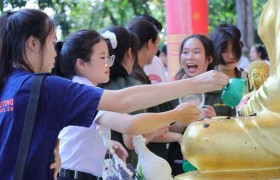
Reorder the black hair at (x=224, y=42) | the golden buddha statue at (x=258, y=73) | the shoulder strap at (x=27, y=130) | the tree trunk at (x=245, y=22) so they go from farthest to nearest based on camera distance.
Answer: the tree trunk at (x=245, y=22) < the black hair at (x=224, y=42) < the golden buddha statue at (x=258, y=73) < the shoulder strap at (x=27, y=130)

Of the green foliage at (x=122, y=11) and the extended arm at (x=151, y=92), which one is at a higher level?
the extended arm at (x=151, y=92)

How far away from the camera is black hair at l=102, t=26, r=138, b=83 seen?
10.0 ft

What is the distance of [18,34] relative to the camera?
6.81 feet

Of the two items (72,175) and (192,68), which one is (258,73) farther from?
(72,175)

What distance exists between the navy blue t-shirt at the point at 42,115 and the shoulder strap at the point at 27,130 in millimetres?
23

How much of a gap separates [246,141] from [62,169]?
823 millimetres

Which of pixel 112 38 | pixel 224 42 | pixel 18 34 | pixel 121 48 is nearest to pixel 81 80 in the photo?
pixel 112 38

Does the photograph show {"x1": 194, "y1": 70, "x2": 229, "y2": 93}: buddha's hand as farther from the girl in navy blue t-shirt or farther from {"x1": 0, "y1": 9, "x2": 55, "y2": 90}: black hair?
{"x1": 0, "y1": 9, "x2": 55, "y2": 90}: black hair

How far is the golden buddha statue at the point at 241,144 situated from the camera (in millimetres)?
2266

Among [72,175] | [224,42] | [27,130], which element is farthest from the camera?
[224,42]

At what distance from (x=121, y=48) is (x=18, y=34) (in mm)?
1116

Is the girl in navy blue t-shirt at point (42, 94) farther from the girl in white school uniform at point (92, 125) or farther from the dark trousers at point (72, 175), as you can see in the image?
the dark trousers at point (72, 175)

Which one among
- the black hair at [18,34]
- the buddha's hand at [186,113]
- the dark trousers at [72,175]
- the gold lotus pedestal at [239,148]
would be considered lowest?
the dark trousers at [72,175]

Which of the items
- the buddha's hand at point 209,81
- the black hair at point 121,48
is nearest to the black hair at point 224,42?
the black hair at point 121,48
